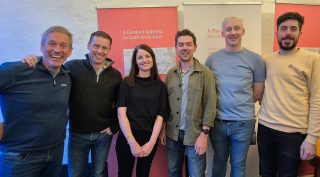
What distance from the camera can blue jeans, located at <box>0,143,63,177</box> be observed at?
151cm

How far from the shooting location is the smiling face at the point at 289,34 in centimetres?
192

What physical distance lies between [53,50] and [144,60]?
2.17 ft

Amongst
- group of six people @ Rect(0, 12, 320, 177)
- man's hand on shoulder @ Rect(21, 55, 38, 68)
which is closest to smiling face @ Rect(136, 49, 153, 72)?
group of six people @ Rect(0, 12, 320, 177)

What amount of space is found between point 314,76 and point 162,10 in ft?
4.97

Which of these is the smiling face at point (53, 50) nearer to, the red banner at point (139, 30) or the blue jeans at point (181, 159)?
the red banner at point (139, 30)

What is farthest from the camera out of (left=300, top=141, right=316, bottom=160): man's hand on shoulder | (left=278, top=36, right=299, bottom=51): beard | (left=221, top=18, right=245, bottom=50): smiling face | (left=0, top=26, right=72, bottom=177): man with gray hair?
(left=221, top=18, right=245, bottom=50): smiling face

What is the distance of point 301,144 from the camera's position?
6.15 feet

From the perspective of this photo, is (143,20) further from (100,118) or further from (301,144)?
(301,144)

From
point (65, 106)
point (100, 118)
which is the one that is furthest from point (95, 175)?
point (65, 106)

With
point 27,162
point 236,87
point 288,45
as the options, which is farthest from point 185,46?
point 27,162

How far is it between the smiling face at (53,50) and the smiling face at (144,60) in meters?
0.57

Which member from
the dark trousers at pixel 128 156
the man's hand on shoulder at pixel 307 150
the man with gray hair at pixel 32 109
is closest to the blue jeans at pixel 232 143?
the man's hand on shoulder at pixel 307 150

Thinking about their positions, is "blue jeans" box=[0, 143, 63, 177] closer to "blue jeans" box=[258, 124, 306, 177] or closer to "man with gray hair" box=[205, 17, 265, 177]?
"man with gray hair" box=[205, 17, 265, 177]

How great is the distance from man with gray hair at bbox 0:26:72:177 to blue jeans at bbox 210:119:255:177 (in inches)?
A: 50.5
